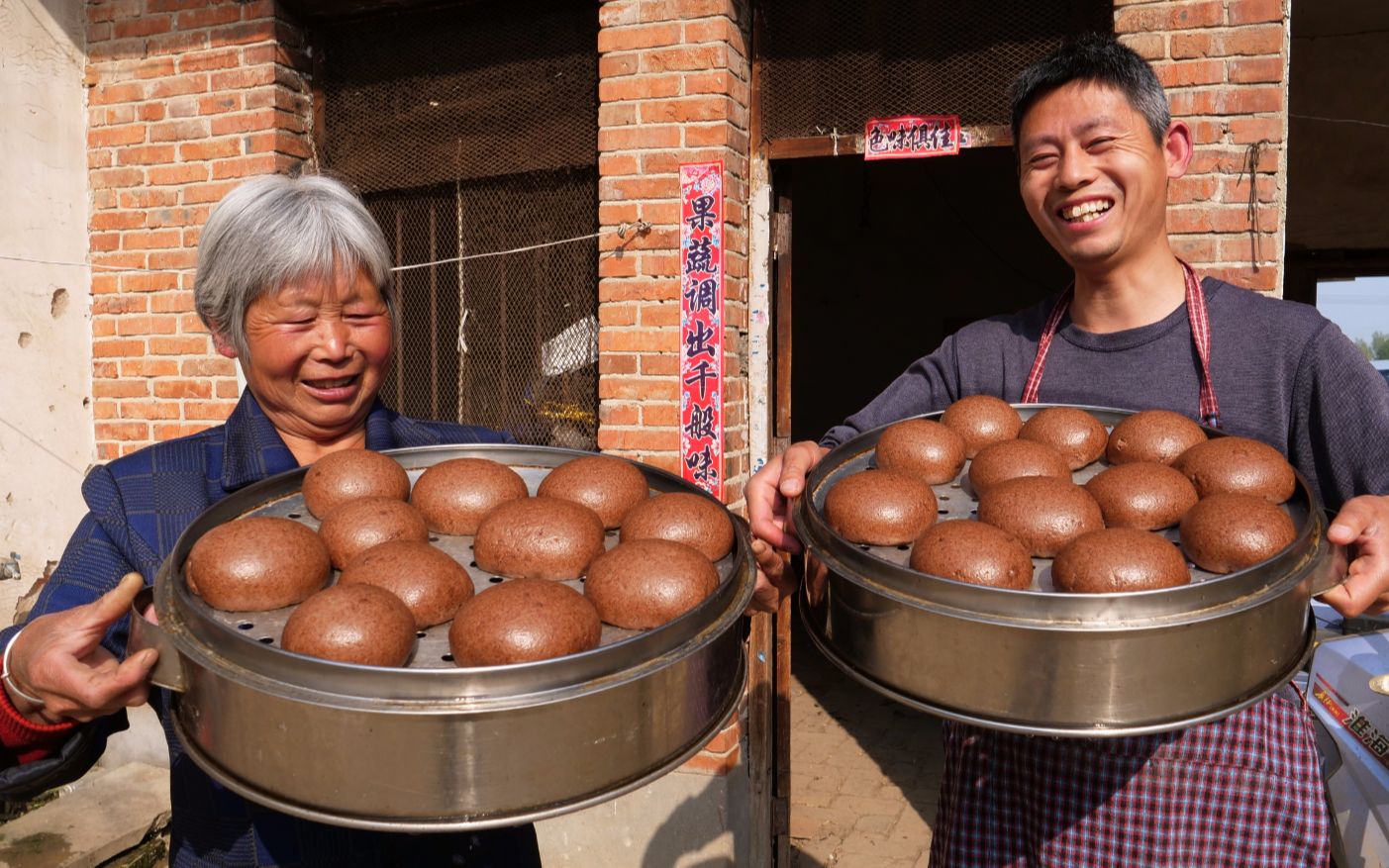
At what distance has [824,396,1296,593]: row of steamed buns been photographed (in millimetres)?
1549

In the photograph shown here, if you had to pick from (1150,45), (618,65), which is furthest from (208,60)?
(1150,45)

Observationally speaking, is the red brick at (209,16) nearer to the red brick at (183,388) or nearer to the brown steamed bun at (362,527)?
the red brick at (183,388)

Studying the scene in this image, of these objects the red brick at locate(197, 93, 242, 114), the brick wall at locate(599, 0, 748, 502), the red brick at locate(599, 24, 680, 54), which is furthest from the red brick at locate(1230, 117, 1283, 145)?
the red brick at locate(197, 93, 242, 114)

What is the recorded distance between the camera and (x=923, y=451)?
6.40ft

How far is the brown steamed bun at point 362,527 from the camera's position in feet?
Answer: 5.55

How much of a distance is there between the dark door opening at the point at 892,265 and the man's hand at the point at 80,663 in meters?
7.58

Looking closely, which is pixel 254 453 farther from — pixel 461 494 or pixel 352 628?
pixel 352 628

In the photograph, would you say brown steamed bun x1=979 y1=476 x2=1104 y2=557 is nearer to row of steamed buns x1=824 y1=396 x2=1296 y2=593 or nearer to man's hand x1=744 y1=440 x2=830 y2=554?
row of steamed buns x1=824 y1=396 x2=1296 y2=593

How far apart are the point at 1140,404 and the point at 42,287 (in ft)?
16.0

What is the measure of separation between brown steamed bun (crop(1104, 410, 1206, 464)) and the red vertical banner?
196 cm

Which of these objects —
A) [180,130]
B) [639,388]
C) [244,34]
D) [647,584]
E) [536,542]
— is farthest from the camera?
[180,130]

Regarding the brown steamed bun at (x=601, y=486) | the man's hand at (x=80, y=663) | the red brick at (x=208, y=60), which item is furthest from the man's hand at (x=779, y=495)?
the red brick at (x=208, y=60)

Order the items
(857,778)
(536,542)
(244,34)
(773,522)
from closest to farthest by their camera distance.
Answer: (536,542), (773,522), (244,34), (857,778)

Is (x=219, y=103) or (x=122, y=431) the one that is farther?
(x=122, y=431)
